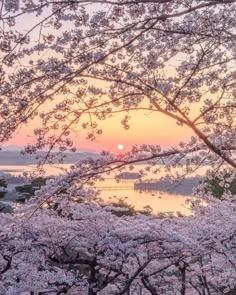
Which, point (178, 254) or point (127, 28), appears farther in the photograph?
point (178, 254)

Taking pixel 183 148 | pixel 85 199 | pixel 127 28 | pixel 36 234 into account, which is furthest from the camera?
pixel 85 199

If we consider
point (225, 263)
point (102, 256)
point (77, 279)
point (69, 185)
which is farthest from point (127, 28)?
point (225, 263)

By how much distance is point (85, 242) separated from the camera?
23.8 ft

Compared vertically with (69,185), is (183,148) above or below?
above

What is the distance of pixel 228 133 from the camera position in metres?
5.62

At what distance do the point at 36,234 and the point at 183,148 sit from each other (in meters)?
2.96

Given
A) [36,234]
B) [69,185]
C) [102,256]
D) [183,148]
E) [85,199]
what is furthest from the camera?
[85,199]

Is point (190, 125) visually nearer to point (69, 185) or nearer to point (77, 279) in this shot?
point (69, 185)

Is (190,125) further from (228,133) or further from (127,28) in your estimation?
(127,28)

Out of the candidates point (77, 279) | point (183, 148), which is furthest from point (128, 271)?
point (183, 148)

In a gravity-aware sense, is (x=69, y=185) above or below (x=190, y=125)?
below

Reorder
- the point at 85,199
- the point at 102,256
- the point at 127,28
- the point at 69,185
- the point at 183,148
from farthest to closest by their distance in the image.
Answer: the point at 85,199
the point at 102,256
the point at 183,148
the point at 69,185
the point at 127,28

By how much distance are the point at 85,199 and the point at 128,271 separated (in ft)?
4.05

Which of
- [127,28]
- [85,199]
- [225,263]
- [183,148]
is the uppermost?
[127,28]
